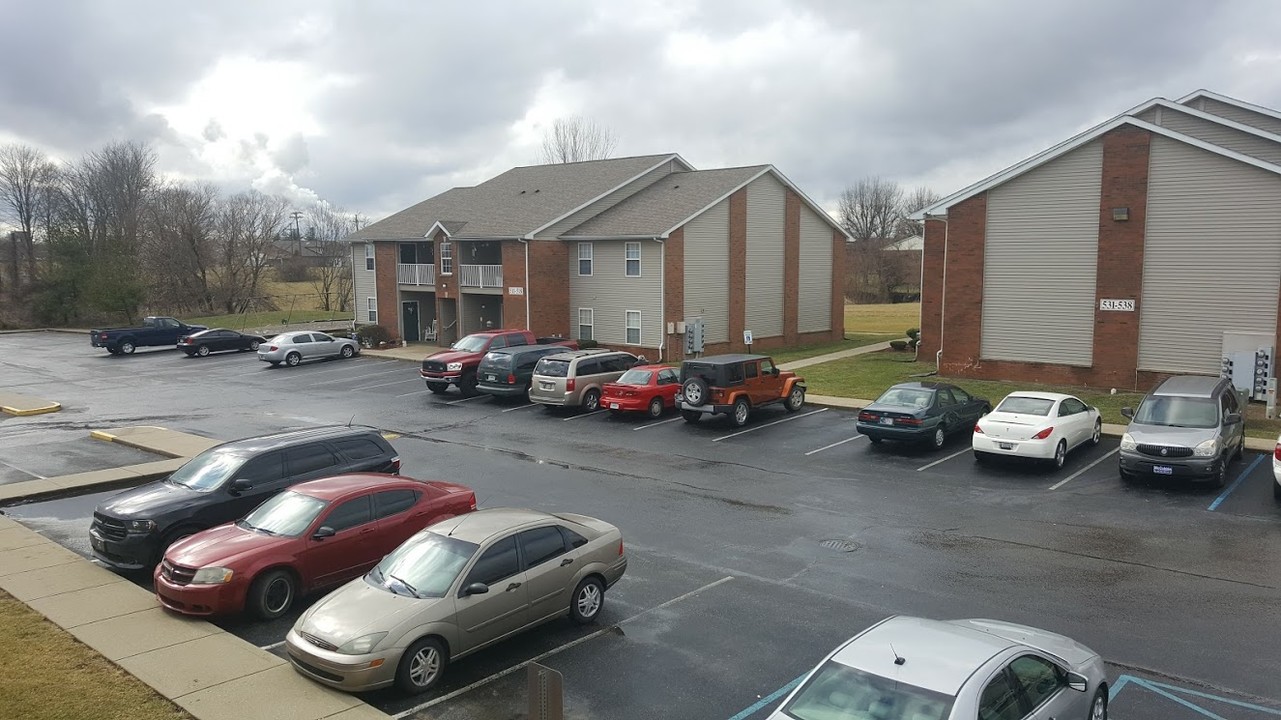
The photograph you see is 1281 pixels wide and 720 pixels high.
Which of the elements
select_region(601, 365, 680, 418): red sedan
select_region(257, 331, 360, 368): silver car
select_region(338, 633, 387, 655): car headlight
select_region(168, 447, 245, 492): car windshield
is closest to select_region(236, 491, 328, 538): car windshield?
select_region(168, 447, 245, 492): car windshield

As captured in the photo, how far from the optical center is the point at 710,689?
8500 millimetres

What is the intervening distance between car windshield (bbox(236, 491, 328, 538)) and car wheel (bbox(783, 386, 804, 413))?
52.3 ft

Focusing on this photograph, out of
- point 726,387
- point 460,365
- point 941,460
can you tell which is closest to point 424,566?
point 941,460

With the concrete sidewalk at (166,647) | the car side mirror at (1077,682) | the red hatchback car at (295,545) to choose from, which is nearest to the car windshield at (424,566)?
the concrete sidewalk at (166,647)

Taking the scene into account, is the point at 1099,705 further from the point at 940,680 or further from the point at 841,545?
the point at 841,545

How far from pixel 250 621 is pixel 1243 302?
25544 millimetres

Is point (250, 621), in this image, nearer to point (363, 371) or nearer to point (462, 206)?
point (363, 371)

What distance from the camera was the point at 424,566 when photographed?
9250mm

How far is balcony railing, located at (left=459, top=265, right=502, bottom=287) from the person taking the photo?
1576 inches

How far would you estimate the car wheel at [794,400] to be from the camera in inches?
981

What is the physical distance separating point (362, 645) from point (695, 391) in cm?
1527

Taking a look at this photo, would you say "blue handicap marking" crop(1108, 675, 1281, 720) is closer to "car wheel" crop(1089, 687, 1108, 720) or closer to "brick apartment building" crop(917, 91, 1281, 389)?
"car wheel" crop(1089, 687, 1108, 720)

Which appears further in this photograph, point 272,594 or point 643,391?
point 643,391

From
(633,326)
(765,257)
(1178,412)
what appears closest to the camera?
(1178,412)
